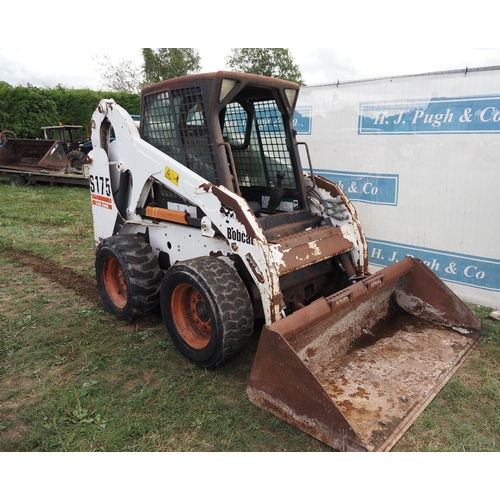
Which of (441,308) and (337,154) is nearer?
(441,308)

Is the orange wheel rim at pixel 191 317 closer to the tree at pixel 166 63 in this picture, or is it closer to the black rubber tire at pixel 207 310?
the black rubber tire at pixel 207 310

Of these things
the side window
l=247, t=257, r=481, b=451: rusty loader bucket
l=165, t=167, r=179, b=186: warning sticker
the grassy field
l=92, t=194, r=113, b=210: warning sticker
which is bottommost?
the grassy field

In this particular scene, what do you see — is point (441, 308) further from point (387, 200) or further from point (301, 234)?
point (387, 200)

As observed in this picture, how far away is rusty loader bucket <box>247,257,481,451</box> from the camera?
2.62 m

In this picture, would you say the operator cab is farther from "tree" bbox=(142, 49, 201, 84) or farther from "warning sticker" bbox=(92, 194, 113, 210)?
"tree" bbox=(142, 49, 201, 84)

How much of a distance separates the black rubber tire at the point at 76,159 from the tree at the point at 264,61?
21.1 metres

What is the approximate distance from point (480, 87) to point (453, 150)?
2.17 ft

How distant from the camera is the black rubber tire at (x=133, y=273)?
4.07 m

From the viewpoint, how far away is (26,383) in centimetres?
338

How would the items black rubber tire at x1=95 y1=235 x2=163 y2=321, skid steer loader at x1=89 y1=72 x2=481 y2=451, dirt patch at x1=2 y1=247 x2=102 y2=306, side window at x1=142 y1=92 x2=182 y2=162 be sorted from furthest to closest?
dirt patch at x1=2 y1=247 x2=102 y2=306, black rubber tire at x1=95 y1=235 x2=163 y2=321, side window at x1=142 y1=92 x2=182 y2=162, skid steer loader at x1=89 y1=72 x2=481 y2=451

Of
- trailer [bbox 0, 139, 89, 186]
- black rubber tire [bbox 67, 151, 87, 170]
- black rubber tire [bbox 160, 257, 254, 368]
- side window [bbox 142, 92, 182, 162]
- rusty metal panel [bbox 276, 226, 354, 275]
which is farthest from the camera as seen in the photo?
black rubber tire [bbox 67, 151, 87, 170]

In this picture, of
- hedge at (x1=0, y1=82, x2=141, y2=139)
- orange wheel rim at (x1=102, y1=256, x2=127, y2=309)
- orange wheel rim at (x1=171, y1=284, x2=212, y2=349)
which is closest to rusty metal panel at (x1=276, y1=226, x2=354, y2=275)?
orange wheel rim at (x1=171, y1=284, x2=212, y2=349)

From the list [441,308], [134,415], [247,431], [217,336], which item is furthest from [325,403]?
[441,308]

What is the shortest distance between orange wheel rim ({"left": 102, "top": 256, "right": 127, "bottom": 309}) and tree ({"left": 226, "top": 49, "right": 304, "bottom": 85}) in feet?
101
